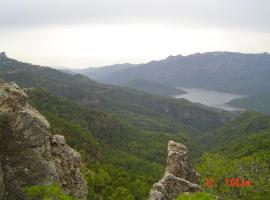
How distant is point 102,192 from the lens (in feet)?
245

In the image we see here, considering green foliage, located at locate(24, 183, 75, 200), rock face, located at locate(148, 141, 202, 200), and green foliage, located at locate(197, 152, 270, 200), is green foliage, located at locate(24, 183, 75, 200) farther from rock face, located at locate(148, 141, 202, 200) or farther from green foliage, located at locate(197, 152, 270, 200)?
green foliage, located at locate(197, 152, 270, 200)

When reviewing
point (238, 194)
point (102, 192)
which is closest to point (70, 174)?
point (102, 192)

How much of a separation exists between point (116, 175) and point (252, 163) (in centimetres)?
3299

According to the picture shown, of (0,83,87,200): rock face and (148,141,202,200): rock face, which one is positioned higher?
(0,83,87,200): rock face

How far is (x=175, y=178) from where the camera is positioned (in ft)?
115

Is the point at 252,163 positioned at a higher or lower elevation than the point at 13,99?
lower

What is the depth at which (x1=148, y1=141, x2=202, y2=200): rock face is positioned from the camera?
3406 centimetres

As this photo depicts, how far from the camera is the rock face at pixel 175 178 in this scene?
34062 millimetres

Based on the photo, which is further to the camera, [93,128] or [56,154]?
[93,128]

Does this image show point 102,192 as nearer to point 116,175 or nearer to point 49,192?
point 116,175
